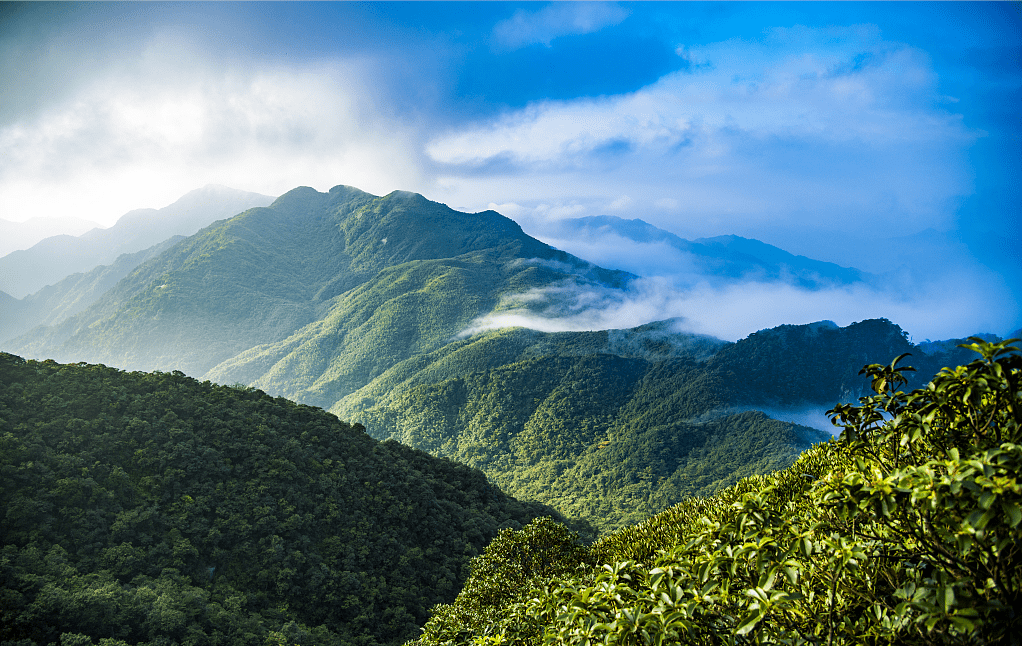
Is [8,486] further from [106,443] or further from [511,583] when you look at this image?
[511,583]

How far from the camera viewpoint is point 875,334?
581 ft

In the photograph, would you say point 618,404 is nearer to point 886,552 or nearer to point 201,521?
point 201,521

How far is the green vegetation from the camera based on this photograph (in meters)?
26.5

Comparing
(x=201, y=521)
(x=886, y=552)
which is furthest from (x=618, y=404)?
(x=886, y=552)

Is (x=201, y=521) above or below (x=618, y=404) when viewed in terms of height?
above

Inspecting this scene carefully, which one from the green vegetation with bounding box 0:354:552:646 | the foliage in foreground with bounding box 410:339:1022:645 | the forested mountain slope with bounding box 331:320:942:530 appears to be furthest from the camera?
the forested mountain slope with bounding box 331:320:942:530

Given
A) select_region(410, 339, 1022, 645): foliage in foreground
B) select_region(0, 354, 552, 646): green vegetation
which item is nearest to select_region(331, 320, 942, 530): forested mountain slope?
select_region(0, 354, 552, 646): green vegetation

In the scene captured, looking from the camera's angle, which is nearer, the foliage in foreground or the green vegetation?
the foliage in foreground

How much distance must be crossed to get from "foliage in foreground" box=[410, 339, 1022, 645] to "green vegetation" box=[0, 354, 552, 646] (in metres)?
28.6

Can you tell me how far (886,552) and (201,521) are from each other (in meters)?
38.9

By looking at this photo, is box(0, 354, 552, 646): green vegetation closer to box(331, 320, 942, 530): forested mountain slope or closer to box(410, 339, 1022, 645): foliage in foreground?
box(410, 339, 1022, 645): foliage in foreground

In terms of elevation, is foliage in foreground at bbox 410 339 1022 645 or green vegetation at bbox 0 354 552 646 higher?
foliage in foreground at bbox 410 339 1022 645

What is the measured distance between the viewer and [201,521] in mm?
34219

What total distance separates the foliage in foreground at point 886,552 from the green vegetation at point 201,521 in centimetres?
2855
